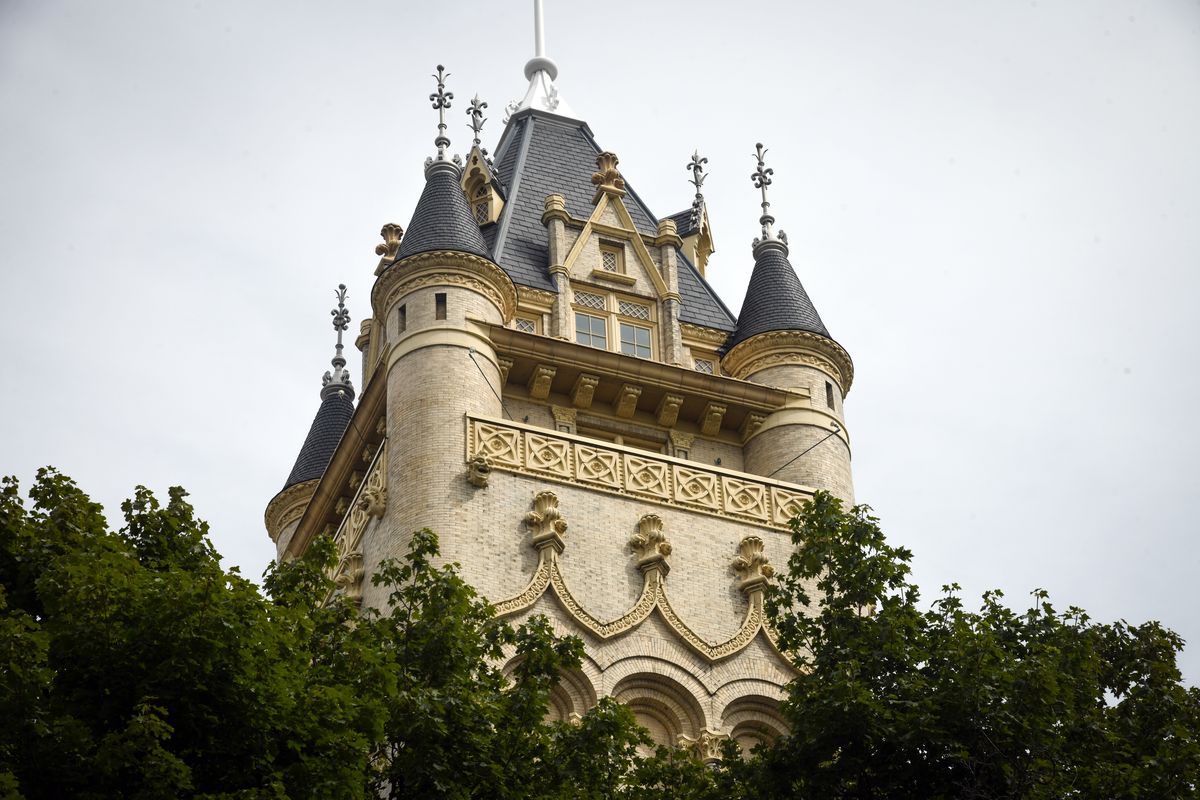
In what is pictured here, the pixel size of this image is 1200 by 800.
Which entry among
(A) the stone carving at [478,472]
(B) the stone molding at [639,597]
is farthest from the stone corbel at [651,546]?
(A) the stone carving at [478,472]

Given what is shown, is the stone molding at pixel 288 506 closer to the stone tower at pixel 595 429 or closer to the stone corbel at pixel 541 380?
the stone tower at pixel 595 429

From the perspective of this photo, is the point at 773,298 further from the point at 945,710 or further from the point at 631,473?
the point at 945,710

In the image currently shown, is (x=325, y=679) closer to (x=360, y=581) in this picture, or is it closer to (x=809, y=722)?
(x=809, y=722)

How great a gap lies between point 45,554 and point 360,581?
13.6 metres

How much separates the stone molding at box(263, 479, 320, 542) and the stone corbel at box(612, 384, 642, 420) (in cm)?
1077

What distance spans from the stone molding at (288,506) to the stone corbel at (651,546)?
13.6m

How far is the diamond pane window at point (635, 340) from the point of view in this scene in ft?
Result: 141

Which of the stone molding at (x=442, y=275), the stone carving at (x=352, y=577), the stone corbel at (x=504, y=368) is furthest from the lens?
the stone molding at (x=442, y=275)

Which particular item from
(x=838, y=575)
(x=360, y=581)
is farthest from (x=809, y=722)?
(x=360, y=581)

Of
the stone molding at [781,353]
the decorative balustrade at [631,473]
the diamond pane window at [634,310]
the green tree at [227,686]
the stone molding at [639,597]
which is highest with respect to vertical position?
the diamond pane window at [634,310]

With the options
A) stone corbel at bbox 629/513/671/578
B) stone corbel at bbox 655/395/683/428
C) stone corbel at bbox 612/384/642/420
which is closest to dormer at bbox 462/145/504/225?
stone corbel at bbox 612/384/642/420

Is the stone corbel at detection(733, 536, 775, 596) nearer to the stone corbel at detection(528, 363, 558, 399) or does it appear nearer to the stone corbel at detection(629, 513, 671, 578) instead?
the stone corbel at detection(629, 513, 671, 578)

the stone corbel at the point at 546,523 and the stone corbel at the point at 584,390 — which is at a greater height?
the stone corbel at the point at 584,390

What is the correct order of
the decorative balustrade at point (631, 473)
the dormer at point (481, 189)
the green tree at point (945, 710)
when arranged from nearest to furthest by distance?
the green tree at point (945, 710), the decorative balustrade at point (631, 473), the dormer at point (481, 189)
